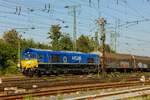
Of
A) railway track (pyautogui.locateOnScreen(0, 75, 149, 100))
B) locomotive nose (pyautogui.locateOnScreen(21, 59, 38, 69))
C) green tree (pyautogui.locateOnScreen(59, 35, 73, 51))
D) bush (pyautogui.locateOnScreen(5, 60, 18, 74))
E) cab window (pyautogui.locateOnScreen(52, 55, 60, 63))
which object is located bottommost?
railway track (pyautogui.locateOnScreen(0, 75, 149, 100))

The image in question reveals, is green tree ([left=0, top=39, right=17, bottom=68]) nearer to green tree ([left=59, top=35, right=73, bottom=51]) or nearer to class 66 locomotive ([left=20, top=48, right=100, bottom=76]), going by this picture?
class 66 locomotive ([left=20, top=48, right=100, bottom=76])

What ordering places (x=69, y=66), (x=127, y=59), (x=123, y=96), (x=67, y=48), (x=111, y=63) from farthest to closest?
(x=67, y=48)
(x=127, y=59)
(x=111, y=63)
(x=69, y=66)
(x=123, y=96)

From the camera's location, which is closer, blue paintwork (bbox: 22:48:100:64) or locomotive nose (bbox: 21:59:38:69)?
locomotive nose (bbox: 21:59:38:69)

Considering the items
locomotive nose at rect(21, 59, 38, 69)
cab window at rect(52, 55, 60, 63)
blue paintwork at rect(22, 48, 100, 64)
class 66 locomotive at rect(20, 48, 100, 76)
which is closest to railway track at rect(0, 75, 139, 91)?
locomotive nose at rect(21, 59, 38, 69)

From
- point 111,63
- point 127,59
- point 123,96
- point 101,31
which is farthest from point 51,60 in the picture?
point 123,96

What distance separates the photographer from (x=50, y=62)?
4409cm

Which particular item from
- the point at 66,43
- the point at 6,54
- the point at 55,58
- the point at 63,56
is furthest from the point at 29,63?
the point at 66,43

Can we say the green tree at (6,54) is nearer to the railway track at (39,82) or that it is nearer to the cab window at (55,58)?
the cab window at (55,58)

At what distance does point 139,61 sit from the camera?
63.3 m

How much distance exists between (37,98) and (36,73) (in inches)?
985

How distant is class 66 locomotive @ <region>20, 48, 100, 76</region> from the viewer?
4319 centimetres

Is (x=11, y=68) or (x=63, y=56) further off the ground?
(x=63, y=56)

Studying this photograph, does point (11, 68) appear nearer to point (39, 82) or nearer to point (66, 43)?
point (66, 43)

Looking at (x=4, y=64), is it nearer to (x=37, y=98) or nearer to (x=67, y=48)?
(x=67, y=48)
